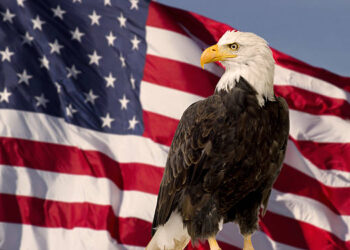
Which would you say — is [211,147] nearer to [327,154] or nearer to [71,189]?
[71,189]

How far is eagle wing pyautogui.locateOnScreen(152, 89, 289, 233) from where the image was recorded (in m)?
4.25

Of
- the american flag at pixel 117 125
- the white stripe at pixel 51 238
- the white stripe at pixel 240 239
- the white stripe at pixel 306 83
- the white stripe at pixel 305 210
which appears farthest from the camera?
the white stripe at pixel 306 83

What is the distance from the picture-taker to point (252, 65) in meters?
4.32

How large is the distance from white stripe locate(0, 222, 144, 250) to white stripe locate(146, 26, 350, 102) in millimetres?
2810

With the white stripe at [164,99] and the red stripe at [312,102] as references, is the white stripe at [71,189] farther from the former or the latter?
the red stripe at [312,102]

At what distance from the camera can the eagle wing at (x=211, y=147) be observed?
4250mm

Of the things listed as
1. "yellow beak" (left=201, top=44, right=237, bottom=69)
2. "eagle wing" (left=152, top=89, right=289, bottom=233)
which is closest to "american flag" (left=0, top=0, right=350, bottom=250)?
"eagle wing" (left=152, top=89, right=289, bottom=233)

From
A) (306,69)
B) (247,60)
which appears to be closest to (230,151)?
(247,60)

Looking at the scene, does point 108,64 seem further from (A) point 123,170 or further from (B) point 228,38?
(B) point 228,38

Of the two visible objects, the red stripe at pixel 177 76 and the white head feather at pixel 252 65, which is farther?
the red stripe at pixel 177 76

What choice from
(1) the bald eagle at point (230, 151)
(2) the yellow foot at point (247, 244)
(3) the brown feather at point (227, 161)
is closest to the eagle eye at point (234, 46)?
(1) the bald eagle at point (230, 151)

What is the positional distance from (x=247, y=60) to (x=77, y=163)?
15.1 feet

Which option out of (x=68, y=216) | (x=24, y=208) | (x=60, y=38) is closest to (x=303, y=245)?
(x=68, y=216)

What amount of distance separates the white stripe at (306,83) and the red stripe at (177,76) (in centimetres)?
117
